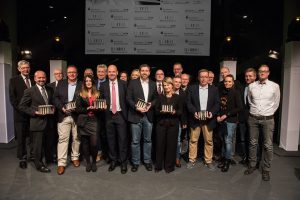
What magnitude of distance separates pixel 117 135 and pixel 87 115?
22.5 inches

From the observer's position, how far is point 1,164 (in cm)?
448

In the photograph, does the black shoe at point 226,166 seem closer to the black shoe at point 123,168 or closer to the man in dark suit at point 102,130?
the black shoe at point 123,168

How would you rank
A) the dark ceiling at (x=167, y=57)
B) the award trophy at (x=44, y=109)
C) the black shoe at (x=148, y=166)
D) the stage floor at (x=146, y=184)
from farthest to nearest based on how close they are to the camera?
the dark ceiling at (x=167, y=57)
the black shoe at (x=148, y=166)
the award trophy at (x=44, y=109)
the stage floor at (x=146, y=184)

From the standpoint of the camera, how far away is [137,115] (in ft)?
13.7

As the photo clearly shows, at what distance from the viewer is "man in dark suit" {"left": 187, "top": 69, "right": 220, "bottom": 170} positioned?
4312 millimetres

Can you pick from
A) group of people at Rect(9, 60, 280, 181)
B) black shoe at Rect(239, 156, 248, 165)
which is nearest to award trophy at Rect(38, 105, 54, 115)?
group of people at Rect(9, 60, 280, 181)

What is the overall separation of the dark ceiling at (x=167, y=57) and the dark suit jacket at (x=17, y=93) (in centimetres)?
201

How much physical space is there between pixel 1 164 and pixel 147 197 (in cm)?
263

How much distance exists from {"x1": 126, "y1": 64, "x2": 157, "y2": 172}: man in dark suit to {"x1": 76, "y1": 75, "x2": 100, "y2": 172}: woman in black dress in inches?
20.6

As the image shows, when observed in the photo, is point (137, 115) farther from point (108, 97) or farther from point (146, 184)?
point (146, 184)

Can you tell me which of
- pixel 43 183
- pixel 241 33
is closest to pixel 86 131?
pixel 43 183

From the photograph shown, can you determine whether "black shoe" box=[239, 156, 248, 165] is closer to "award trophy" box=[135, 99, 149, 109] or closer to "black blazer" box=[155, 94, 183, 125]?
"black blazer" box=[155, 94, 183, 125]

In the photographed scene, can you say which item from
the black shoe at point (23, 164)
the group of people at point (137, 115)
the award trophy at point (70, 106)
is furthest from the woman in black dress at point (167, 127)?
the black shoe at point (23, 164)

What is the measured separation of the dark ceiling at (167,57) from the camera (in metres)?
6.43
